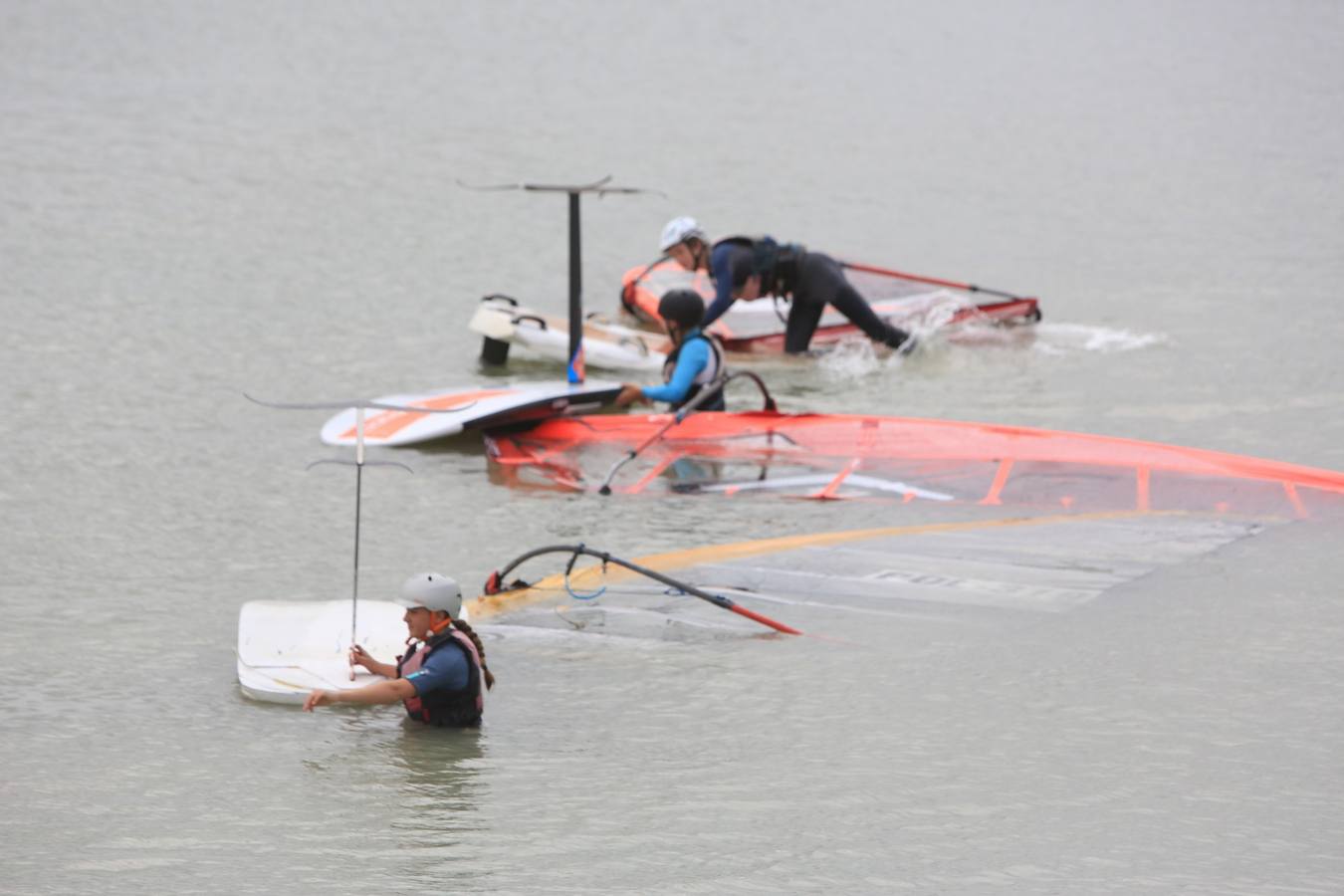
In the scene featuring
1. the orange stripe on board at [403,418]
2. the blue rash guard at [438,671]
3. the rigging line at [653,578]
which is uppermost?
the orange stripe on board at [403,418]

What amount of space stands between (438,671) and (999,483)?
15.6 feet

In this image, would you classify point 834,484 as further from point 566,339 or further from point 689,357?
point 566,339

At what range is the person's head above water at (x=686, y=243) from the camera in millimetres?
14062

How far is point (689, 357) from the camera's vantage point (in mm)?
12602

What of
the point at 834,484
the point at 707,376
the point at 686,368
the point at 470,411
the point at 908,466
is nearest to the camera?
the point at 834,484

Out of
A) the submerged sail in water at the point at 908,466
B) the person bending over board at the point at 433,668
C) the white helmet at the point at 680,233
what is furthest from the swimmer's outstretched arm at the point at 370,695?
the white helmet at the point at 680,233

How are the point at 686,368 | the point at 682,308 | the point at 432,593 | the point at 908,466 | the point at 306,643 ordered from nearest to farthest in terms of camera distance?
the point at 432,593 → the point at 306,643 → the point at 908,466 → the point at 682,308 → the point at 686,368

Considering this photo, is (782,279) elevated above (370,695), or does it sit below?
above

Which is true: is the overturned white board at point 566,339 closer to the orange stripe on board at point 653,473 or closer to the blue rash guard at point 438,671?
the orange stripe on board at point 653,473

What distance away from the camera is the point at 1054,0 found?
133 ft

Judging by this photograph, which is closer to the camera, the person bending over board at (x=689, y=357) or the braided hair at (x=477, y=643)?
the braided hair at (x=477, y=643)

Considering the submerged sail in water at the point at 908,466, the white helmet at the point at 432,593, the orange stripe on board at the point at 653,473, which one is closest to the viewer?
the white helmet at the point at 432,593

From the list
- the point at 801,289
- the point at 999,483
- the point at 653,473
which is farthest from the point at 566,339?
the point at 999,483

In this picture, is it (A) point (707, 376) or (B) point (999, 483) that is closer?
(B) point (999, 483)
